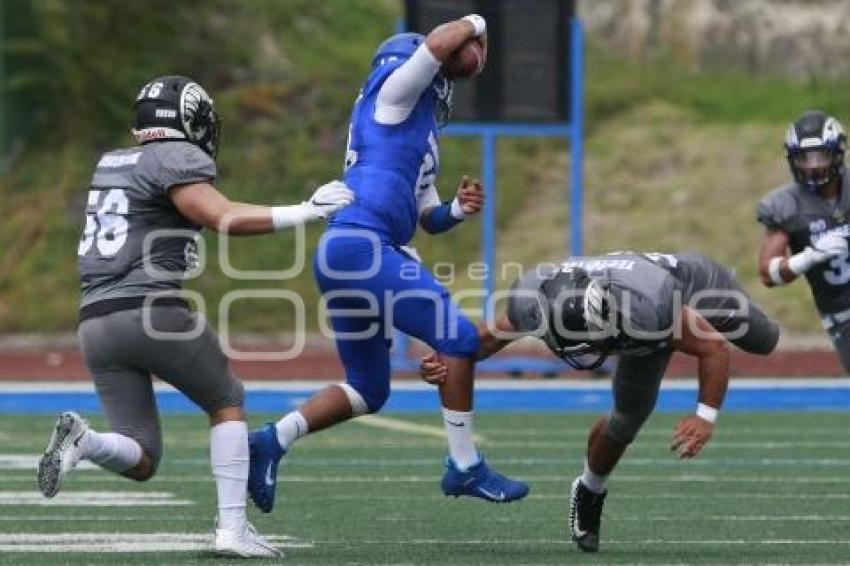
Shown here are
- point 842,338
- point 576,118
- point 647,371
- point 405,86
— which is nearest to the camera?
point 647,371

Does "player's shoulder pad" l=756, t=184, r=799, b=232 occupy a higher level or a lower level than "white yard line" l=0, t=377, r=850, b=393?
higher

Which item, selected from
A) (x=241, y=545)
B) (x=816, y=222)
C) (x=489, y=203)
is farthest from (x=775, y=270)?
(x=489, y=203)

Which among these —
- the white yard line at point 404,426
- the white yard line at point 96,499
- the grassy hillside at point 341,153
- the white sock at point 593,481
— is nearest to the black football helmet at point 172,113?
the white sock at point 593,481

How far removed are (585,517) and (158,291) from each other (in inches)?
63.5

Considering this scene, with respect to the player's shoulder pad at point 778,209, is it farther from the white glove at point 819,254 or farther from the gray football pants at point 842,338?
the gray football pants at point 842,338

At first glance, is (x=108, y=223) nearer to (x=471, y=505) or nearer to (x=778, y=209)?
(x=471, y=505)

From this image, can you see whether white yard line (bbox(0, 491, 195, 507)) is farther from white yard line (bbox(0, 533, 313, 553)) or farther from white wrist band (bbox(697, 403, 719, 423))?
white wrist band (bbox(697, 403, 719, 423))

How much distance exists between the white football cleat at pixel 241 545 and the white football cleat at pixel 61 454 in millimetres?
528

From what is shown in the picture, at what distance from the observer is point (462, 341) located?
276 inches

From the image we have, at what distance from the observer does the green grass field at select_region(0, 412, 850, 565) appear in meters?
6.85

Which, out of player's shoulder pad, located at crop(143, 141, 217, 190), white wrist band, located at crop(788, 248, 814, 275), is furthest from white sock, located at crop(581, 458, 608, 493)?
white wrist band, located at crop(788, 248, 814, 275)

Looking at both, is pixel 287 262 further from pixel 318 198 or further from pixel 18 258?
pixel 318 198

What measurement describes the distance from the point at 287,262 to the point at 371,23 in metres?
4.26

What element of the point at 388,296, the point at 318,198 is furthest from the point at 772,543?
the point at 318,198
